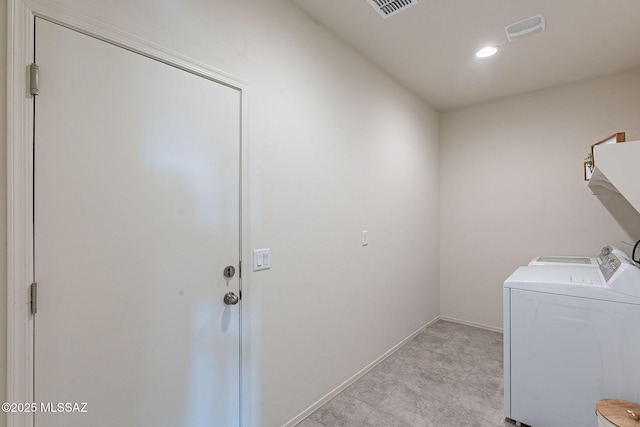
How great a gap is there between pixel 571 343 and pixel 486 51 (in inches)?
87.0

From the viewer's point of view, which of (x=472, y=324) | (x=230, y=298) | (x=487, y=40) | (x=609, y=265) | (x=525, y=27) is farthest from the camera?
(x=472, y=324)

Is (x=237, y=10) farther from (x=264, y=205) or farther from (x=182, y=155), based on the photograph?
(x=264, y=205)

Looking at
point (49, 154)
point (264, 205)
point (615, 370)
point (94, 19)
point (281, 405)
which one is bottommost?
point (281, 405)

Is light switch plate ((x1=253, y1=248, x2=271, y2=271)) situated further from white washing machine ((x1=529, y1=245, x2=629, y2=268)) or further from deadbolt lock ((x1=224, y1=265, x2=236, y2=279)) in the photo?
white washing machine ((x1=529, y1=245, x2=629, y2=268))

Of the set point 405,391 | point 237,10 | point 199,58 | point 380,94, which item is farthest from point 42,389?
point 380,94

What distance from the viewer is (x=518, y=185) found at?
11.0 feet

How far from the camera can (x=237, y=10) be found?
1600 mm

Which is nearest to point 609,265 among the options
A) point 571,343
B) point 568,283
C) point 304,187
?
point 568,283

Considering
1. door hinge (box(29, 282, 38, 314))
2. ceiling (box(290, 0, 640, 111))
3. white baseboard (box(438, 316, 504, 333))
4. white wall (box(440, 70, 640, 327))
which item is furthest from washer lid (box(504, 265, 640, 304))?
door hinge (box(29, 282, 38, 314))

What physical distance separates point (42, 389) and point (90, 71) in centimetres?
113

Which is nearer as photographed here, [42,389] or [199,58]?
[42,389]

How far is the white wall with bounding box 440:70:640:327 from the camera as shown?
291 centimetres

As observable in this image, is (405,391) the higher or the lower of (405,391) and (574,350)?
the lower
